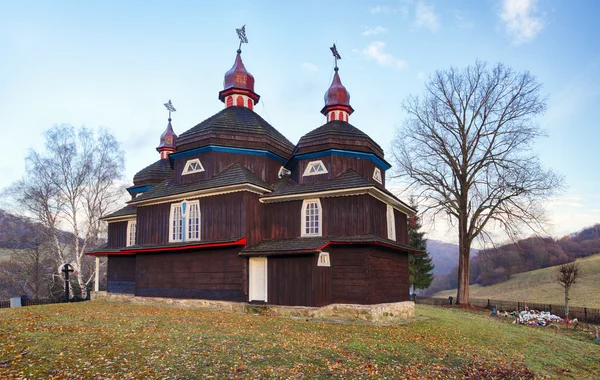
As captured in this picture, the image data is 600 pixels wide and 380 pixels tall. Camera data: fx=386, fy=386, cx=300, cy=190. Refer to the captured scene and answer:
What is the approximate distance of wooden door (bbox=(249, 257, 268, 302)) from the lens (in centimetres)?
1836

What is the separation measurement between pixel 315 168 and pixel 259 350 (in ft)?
40.9

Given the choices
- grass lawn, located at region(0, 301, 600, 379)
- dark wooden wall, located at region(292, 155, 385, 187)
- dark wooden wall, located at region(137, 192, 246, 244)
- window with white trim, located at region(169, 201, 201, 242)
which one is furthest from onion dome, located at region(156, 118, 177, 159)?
grass lawn, located at region(0, 301, 600, 379)

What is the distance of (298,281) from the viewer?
57.3 feet

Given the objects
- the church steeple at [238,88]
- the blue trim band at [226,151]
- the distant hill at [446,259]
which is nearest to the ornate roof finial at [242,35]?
the church steeple at [238,88]

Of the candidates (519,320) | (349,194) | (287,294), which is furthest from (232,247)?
(519,320)

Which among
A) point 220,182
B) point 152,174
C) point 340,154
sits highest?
point 152,174

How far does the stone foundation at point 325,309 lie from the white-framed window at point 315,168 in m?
7.14

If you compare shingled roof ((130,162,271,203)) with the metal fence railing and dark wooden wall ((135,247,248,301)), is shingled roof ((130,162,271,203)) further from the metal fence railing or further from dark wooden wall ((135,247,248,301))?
the metal fence railing

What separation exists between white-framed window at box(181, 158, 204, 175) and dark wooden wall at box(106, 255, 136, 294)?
25.8ft

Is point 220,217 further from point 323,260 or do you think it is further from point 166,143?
point 166,143

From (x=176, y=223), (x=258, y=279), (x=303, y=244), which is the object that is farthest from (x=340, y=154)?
(x=176, y=223)

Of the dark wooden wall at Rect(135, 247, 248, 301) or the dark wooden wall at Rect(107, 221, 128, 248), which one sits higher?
the dark wooden wall at Rect(107, 221, 128, 248)

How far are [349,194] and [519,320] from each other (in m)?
13.2

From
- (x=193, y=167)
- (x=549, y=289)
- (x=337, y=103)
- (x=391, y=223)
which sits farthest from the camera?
(x=549, y=289)
